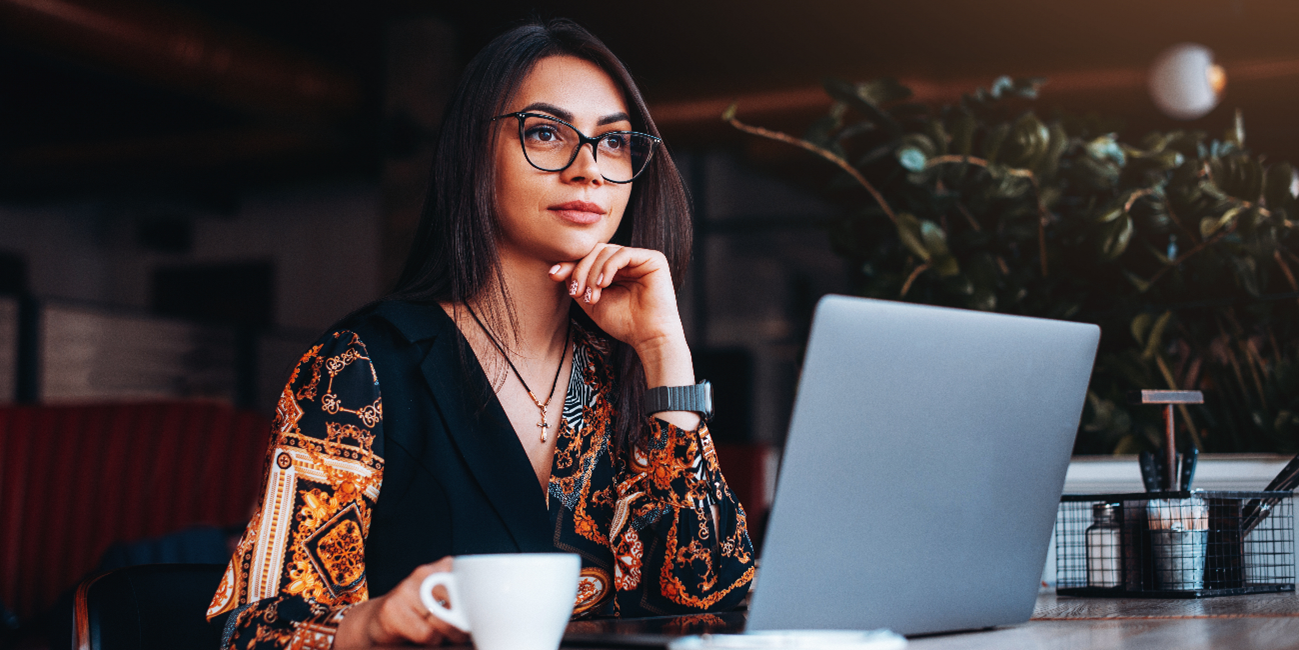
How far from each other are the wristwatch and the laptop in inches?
13.6

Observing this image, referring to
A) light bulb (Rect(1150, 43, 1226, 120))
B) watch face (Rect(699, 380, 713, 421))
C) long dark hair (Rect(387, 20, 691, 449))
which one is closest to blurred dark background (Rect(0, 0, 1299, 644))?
light bulb (Rect(1150, 43, 1226, 120))

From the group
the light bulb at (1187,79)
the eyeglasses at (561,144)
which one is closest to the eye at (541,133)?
the eyeglasses at (561,144)

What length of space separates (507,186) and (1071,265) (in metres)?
1.24

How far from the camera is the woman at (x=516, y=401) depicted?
3.61 feet

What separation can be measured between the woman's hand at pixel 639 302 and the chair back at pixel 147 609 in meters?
0.53

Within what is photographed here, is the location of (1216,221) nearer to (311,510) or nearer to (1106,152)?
(1106,152)

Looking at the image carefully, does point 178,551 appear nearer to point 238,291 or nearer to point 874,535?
point 874,535

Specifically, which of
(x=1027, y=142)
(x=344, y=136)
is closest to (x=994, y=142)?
(x=1027, y=142)

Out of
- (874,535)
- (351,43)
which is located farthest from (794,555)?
(351,43)

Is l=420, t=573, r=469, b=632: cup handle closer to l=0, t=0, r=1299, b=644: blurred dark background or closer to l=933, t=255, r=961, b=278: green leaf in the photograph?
l=933, t=255, r=961, b=278: green leaf

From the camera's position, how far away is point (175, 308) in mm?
9531

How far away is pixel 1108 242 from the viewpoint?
1.89 meters

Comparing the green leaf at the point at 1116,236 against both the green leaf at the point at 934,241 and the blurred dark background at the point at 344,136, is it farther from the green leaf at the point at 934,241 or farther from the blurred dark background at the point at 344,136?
the blurred dark background at the point at 344,136

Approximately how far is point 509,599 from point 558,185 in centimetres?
72
